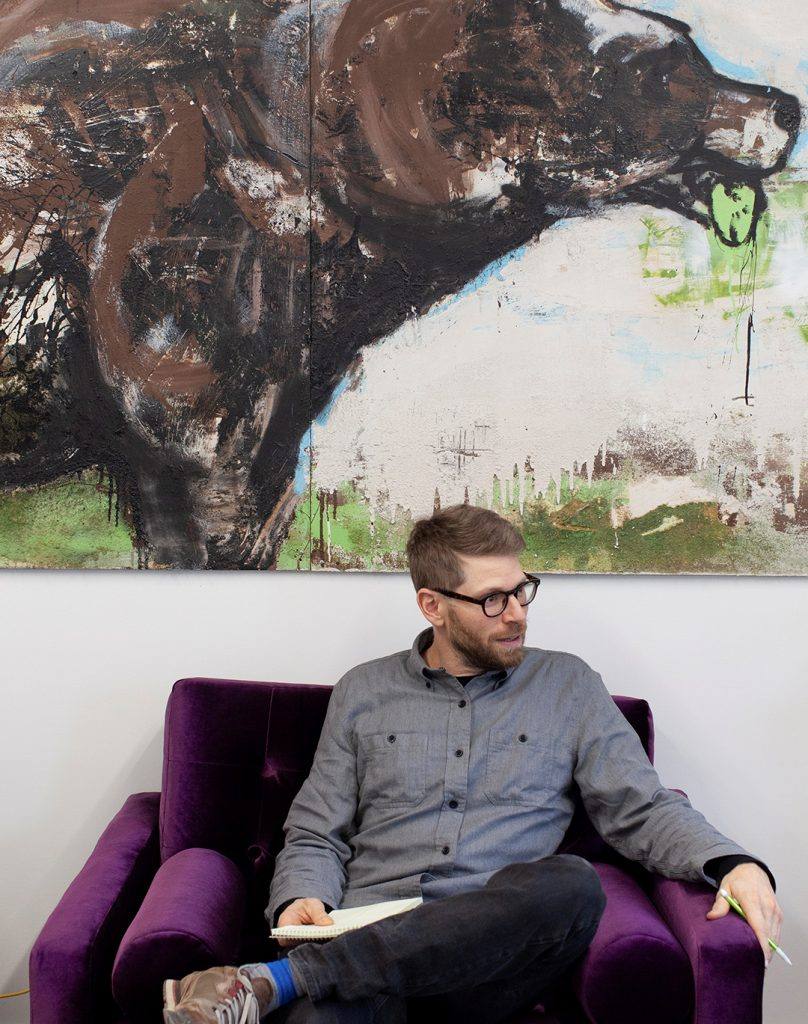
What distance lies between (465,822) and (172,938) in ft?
1.91

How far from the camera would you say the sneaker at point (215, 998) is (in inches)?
57.1

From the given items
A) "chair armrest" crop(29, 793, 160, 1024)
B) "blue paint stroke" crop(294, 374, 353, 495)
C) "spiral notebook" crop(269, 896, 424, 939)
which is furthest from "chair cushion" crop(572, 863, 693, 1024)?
"blue paint stroke" crop(294, 374, 353, 495)

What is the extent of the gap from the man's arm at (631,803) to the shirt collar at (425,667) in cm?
16

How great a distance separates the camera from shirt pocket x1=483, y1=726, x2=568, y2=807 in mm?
1920

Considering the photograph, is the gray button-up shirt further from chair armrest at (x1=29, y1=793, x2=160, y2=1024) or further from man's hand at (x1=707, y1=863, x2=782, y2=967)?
chair armrest at (x1=29, y1=793, x2=160, y2=1024)

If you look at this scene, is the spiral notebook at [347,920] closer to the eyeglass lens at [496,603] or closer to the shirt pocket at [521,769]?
the shirt pocket at [521,769]

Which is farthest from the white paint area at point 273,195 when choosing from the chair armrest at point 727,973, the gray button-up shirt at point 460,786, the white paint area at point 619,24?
the chair armrest at point 727,973

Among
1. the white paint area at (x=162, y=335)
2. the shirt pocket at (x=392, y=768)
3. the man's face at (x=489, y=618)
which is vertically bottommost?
the shirt pocket at (x=392, y=768)

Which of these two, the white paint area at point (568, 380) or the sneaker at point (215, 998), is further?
the white paint area at point (568, 380)

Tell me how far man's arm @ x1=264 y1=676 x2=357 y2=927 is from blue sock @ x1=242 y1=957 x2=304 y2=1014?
23 centimetres

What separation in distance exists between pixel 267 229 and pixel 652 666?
4.65ft

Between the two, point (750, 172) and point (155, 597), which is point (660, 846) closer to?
point (155, 597)

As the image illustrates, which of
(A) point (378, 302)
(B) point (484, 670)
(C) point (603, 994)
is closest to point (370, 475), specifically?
(A) point (378, 302)

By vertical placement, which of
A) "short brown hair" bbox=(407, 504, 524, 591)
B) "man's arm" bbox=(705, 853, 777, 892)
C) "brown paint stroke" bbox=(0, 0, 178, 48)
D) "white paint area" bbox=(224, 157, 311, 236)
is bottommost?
"man's arm" bbox=(705, 853, 777, 892)
